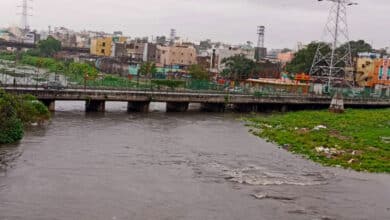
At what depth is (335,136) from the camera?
1421 inches

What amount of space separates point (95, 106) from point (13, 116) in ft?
54.9

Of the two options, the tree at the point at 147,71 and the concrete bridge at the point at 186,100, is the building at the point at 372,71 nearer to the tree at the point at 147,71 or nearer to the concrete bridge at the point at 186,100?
the concrete bridge at the point at 186,100

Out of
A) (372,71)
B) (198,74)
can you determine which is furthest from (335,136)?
(372,71)

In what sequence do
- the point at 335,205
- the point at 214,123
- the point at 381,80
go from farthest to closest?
the point at 381,80 < the point at 214,123 < the point at 335,205

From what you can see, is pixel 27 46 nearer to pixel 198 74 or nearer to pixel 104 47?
pixel 104 47

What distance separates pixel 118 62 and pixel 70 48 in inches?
1358

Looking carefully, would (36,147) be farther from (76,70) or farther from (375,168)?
(76,70)

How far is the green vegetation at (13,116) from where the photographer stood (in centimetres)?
2777

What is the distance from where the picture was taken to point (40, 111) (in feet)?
117

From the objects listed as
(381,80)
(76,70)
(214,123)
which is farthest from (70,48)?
(214,123)

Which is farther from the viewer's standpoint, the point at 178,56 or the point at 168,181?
the point at 178,56

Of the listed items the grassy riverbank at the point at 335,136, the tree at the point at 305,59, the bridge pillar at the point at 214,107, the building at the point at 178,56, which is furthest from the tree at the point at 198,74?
the grassy riverbank at the point at 335,136

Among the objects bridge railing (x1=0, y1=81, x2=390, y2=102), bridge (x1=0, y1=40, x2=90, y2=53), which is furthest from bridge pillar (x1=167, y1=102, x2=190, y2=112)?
bridge (x1=0, y1=40, x2=90, y2=53)

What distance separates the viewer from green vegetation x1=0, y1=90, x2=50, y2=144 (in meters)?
27.8
